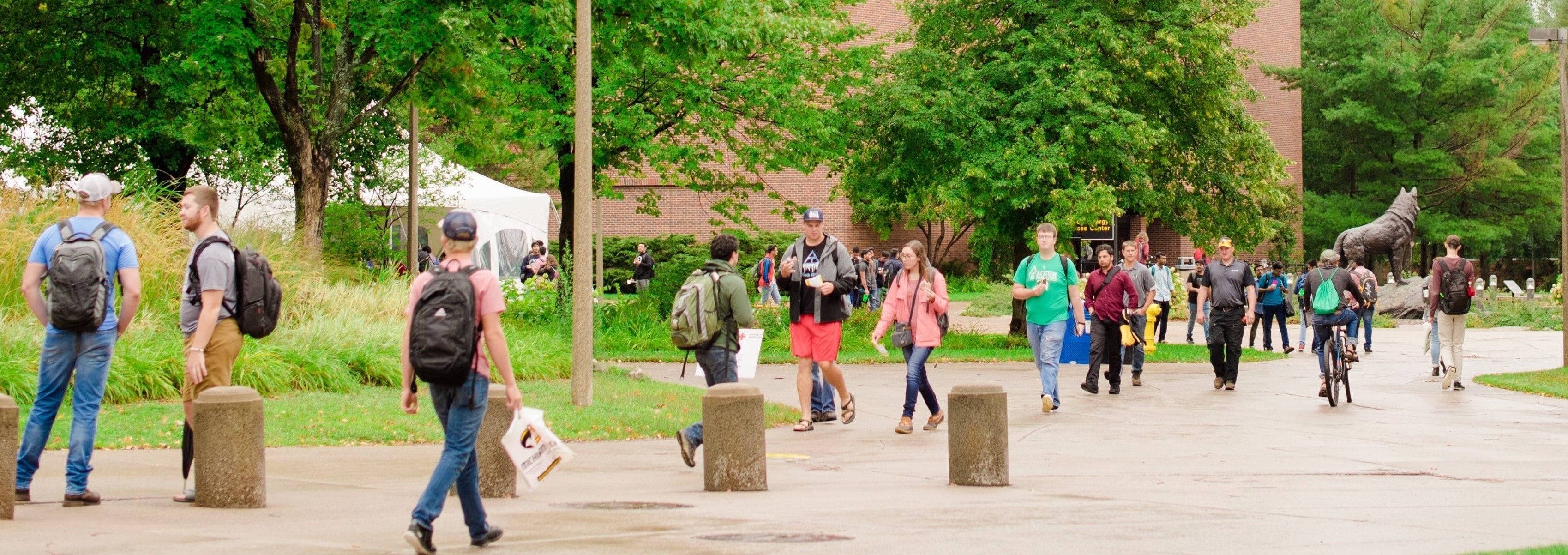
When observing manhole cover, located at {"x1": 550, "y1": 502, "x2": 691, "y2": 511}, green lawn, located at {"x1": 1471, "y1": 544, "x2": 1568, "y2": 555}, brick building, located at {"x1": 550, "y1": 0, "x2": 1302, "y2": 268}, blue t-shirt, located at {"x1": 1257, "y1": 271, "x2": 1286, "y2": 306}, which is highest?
brick building, located at {"x1": 550, "y1": 0, "x2": 1302, "y2": 268}

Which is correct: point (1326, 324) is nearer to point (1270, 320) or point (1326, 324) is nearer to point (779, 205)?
point (1270, 320)

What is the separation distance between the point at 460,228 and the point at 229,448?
82.8 inches

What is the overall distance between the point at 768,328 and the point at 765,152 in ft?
15.6

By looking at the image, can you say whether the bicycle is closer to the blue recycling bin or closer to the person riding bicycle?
the person riding bicycle

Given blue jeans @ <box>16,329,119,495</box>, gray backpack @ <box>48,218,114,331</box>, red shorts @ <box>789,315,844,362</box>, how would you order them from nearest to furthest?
gray backpack @ <box>48,218,114,331</box> → blue jeans @ <box>16,329,119,495</box> → red shorts @ <box>789,315,844,362</box>

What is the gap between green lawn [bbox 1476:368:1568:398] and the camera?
1669 cm

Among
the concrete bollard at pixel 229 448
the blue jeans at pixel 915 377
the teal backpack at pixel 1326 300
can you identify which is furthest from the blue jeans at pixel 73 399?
the teal backpack at pixel 1326 300

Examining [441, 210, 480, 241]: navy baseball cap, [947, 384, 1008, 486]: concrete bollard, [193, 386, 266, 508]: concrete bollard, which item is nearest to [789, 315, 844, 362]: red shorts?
[947, 384, 1008, 486]: concrete bollard

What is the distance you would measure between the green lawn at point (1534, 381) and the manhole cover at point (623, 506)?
40.2 feet

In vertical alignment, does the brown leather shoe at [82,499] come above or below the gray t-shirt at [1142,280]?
below

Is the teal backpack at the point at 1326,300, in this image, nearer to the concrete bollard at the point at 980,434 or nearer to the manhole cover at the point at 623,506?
the concrete bollard at the point at 980,434

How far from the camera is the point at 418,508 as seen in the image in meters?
6.07

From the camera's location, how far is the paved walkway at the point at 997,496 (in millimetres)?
6727

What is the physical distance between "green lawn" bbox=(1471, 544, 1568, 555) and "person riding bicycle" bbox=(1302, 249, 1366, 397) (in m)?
8.48
